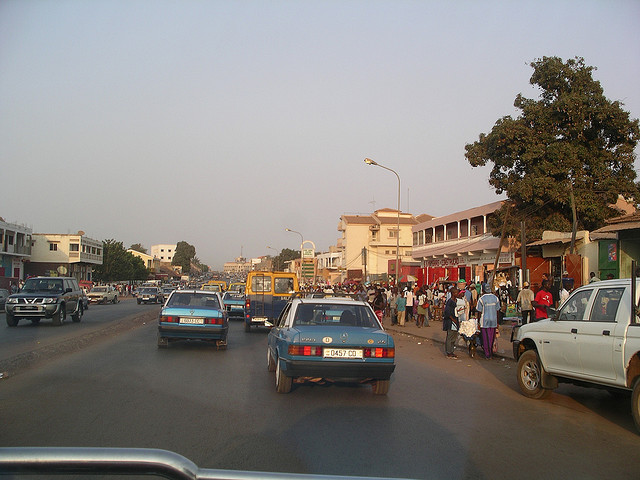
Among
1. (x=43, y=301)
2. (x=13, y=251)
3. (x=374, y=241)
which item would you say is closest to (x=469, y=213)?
(x=43, y=301)

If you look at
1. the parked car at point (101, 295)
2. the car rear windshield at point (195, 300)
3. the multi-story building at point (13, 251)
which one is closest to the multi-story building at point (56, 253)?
the multi-story building at point (13, 251)

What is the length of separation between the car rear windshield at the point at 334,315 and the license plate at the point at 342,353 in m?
0.96

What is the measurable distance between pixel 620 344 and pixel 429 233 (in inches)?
1862

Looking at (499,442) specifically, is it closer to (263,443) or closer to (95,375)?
(263,443)

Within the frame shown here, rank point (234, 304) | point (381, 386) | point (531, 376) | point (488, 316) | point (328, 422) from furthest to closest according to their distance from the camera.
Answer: point (234, 304) → point (488, 316) → point (531, 376) → point (381, 386) → point (328, 422)

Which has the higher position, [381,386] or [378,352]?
[378,352]

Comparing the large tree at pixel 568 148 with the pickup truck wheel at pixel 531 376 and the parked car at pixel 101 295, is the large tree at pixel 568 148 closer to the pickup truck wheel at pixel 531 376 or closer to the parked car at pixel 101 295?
the pickup truck wheel at pixel 531 376

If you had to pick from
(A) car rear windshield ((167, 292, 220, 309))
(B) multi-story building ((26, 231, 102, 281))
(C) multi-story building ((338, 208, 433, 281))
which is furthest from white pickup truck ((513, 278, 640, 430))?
(B) multi-story building ((26, 231, 102, 281))

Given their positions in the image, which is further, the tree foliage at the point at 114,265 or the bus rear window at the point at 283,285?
the tree foliage at the point at 114,265

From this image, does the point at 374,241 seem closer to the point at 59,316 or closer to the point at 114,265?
the point at 114,265

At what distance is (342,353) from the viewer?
8.45m

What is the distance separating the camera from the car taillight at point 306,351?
8.41m

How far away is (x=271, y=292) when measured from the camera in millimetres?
22547

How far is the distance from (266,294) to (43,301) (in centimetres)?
823
